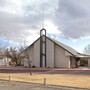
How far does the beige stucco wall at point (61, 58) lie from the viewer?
2446 inches

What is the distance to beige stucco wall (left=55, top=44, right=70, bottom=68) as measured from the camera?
62.1 metres

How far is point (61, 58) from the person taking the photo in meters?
62.5

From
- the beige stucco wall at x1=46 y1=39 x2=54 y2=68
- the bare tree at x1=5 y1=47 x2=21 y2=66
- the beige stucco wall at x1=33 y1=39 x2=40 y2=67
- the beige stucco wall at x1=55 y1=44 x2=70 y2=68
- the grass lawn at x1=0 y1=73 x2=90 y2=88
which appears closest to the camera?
the grass lawn at x1=0 y1=73 x2=90 y2=88

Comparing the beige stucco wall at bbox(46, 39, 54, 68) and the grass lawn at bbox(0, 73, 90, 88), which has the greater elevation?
the beige stucco wall at bbox(46, 39, 54, 68)

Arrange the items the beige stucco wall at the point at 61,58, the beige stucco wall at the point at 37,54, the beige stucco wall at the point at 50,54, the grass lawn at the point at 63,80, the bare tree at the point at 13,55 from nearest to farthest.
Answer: the grass lawn at the point at 63,80
the beige stucco wall at the point at 61,58
the beige stucco wall at the point at 50,54
the beige stucco wall at the point at 37,54
the bare tree at the point at 13,55

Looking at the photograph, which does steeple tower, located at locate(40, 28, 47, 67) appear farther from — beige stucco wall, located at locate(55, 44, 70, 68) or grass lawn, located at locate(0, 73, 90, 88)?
grass lawn, located at locate(0, 73, 90, 88)

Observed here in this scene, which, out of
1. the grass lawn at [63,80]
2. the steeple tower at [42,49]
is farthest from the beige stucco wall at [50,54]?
the grass lawn at [63,80]

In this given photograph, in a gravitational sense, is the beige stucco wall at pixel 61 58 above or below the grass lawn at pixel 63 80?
above

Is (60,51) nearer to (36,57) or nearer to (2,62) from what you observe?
(36,57)

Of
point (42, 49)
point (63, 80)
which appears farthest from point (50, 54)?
point (63, 80)

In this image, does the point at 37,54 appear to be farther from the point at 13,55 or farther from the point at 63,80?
the point at 63,80

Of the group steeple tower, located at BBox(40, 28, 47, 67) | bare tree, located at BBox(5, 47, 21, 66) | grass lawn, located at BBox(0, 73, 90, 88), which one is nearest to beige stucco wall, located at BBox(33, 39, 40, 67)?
steeple tower, located at BBox(40, 28, 47, 67)

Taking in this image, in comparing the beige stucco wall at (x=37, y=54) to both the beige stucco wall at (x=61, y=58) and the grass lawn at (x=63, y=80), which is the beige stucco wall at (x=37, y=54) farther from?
the grass lawn at (x=63, y=80)

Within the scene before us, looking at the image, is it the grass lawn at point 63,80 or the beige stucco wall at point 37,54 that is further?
the beige stucco wall at point 37,54
